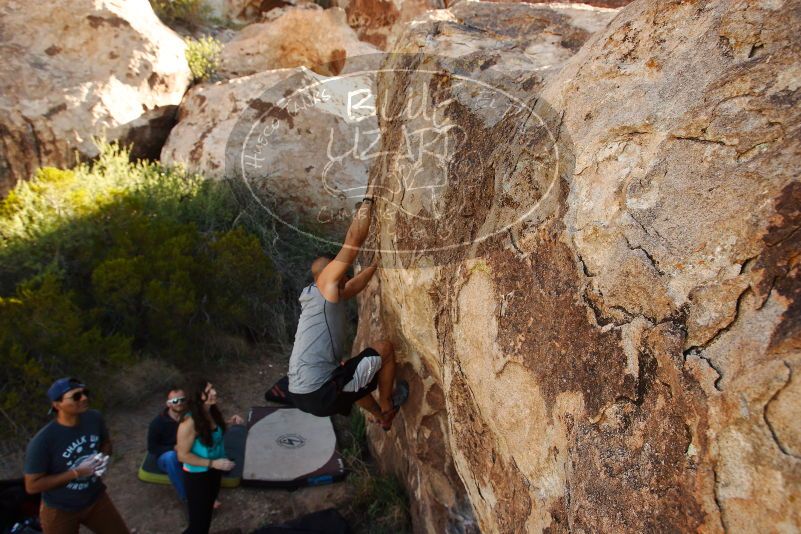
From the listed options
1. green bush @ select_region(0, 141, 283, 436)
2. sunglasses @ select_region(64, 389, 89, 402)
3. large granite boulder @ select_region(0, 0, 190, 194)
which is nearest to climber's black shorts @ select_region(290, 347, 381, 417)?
sunglasses @ select_region(64, 389, 89, 402)

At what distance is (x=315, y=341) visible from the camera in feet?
9.85

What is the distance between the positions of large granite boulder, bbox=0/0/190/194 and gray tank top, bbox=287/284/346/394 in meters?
4.97

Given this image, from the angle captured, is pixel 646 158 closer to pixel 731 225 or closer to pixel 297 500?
pixel 731 225

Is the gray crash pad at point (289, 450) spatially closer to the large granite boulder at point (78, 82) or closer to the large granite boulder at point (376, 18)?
the large granite boulder at point (78, 82)

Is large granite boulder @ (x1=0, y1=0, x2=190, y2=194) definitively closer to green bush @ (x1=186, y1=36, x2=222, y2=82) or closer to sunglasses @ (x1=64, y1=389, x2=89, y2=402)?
green bush @ (x1=186, y1=36, x2=222, y2=82)

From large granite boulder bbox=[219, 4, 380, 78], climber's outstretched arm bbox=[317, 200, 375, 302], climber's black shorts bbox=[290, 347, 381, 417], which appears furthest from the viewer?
large granite boulder bbox=[219, 4, 380, 78]

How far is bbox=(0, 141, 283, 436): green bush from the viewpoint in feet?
15.0

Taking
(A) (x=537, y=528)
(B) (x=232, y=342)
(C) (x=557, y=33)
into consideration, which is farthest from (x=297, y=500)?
(C) (x=557, y=33)

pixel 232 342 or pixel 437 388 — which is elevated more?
pixel 437 388

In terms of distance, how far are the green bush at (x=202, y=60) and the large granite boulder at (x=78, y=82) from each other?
25 centimetres

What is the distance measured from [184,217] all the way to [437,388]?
3.89m

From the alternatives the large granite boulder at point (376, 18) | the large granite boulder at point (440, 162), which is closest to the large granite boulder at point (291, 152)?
the large granite boulder at point (440, 162)

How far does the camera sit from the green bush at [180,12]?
10.0 meters

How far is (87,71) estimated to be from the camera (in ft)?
23.2
